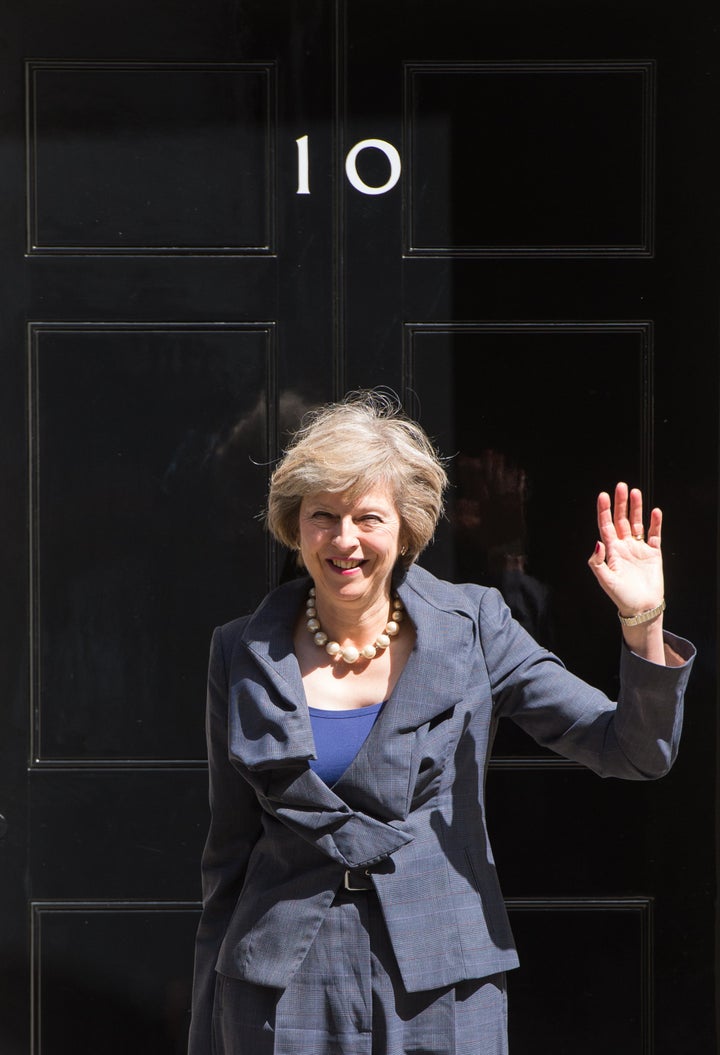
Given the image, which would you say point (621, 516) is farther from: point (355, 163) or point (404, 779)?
point (355, 163)

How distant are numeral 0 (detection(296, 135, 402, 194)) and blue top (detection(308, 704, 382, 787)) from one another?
1.45 metres

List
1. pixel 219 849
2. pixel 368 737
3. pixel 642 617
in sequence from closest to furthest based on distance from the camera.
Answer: pixel 642 617
pixel 368 737
pixel 219 849

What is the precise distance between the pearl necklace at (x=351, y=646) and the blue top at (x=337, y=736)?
0.37 ft

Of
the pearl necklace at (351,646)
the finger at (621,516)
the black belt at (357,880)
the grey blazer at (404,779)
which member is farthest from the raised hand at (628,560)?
the black belt at (357,880)

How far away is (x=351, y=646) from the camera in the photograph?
8.24 feet

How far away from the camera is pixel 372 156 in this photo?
3.20 m

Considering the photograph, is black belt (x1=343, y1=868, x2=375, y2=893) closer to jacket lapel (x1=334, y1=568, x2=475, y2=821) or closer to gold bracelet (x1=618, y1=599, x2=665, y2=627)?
jacket lapel (x1=334, y1=568, x2=475, y2=821)

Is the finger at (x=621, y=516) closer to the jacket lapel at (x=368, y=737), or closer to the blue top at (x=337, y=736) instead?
the jacket lapel at (x=368, y=737)

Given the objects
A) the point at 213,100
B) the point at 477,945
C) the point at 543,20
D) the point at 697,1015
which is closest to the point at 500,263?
the point at 543,20

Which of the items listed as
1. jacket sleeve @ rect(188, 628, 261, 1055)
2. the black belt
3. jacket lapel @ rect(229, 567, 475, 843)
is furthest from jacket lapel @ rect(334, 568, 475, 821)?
jacket sleeve @ rect(188, 628, 261, 1055)

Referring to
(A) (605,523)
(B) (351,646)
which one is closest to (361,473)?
(B) (351,646)

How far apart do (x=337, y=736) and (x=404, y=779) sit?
167 millimetres

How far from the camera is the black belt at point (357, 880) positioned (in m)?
2.30

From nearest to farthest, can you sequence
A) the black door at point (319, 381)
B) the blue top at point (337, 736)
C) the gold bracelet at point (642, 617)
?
the gold bracelet at point (642, 617), the blue top at point (337, 736), the black door at point (319, 381)
